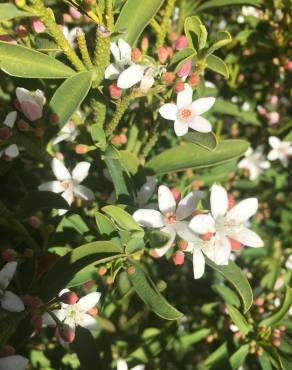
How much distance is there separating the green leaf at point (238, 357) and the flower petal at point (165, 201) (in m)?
0.62

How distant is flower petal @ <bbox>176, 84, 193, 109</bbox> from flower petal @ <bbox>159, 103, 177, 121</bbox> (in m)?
0.02

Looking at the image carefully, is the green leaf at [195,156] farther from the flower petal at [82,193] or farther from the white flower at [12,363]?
the white flower at [12,363]

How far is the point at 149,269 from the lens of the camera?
1670 mm

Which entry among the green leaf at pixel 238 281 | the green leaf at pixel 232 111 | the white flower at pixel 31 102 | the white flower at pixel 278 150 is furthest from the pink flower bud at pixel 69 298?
the white flower at pixel 278 150

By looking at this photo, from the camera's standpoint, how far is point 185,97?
122cm

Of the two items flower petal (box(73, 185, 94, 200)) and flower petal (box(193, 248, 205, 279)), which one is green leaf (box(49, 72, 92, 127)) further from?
flower petal (box(193, 248, 205, 279))

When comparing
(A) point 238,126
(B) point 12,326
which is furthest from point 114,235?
(A) point 238,126

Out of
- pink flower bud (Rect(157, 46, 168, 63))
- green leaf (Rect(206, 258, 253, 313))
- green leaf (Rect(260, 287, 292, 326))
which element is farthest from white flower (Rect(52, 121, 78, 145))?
green leaf (Rect(260, 287, 292, 326))

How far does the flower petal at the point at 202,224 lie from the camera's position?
110 centimetres

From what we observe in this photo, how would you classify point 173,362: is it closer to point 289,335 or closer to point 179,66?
point 289,335

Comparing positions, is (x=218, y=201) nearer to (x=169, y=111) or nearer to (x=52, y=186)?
(x=169, y=111)

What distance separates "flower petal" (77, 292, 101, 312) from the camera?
49.0 inches

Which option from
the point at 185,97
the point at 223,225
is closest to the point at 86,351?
the point at 223,225

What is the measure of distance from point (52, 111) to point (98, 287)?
52 cm
